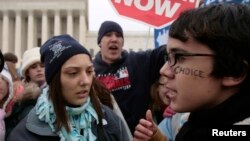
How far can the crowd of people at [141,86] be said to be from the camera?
130 centimetres

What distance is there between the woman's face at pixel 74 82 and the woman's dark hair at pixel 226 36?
1.16 m

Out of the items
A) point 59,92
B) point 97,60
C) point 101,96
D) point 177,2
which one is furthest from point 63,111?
point 177,2

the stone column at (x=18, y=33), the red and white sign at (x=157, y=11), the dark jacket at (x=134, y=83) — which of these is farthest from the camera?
the stone column at (x=18, y=33)

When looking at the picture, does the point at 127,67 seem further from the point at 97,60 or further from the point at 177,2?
the point at 177,2

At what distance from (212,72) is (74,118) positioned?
4.30 feet

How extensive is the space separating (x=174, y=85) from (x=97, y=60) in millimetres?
2874

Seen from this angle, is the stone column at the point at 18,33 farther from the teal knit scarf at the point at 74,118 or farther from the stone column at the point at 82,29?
the teal knit scarf at the point at 74,118

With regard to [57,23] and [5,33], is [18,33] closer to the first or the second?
[5,33]

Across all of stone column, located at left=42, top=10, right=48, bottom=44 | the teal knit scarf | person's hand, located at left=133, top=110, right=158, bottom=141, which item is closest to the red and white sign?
the teal knit scarf

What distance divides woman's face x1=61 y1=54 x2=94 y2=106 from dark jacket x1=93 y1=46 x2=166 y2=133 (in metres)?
1.14

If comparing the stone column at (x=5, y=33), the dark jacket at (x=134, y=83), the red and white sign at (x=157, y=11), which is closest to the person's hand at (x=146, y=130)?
the dark jacket at (x=134, y=83)

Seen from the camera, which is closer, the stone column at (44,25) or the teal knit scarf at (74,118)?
the teal knit scarf at (74,118)

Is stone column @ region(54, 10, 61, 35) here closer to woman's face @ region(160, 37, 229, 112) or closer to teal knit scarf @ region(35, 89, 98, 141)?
teal knit scarf @ region(35, 89, 98, 141)

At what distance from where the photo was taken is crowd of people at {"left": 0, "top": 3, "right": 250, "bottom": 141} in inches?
51.1
